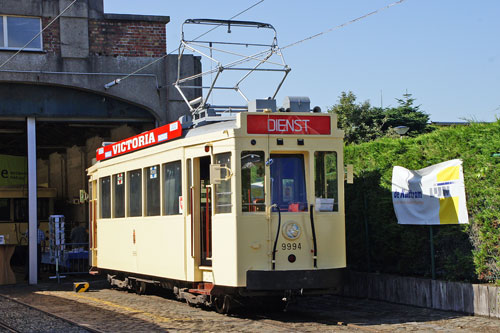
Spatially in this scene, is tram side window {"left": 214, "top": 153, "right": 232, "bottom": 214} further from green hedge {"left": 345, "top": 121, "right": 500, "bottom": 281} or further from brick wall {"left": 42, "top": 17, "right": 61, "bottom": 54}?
brick wall {"left": 42, "top": 17, "right": 61, "bottom": 54}

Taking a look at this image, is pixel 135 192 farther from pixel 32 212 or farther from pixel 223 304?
pixel 32 212

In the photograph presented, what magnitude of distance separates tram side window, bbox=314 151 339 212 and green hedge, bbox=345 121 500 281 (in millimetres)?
1832

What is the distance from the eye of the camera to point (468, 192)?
439 inches

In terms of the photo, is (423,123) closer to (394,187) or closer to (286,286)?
(394,187)

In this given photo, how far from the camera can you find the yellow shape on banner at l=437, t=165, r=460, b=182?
37.0ft

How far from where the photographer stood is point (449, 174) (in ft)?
37.6

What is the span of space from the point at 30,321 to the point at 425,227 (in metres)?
6.41

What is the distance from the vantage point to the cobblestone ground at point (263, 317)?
10.2 metres

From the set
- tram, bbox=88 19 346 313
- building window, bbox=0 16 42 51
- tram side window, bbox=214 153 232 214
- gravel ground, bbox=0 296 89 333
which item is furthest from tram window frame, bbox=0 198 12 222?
tram side window, bbox=214 153 232 214

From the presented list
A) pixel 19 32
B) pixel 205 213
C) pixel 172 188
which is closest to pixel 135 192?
pixel 172 188

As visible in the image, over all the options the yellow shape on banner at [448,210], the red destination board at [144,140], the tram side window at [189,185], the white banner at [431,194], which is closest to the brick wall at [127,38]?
the red destination board at [144,140]

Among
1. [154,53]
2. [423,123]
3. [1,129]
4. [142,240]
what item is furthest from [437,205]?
[423,123]

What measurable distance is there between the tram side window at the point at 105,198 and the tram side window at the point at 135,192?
1.48 meters

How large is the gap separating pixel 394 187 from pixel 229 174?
10.8 feet
